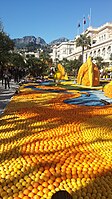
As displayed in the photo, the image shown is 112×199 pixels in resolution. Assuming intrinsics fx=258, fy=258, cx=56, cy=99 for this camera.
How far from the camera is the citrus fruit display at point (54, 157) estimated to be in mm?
4168

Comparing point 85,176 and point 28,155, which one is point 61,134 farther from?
point 85,176

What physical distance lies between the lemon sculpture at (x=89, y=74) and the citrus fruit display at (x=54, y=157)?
18.4 meters

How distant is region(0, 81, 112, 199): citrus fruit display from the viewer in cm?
417

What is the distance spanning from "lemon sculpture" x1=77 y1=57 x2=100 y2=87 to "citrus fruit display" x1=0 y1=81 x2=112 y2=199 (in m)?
18.4

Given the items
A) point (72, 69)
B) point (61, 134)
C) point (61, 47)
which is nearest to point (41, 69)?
point (72, 69)

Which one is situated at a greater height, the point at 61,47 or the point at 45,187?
the point at 61,47

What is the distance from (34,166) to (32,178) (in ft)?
1.62

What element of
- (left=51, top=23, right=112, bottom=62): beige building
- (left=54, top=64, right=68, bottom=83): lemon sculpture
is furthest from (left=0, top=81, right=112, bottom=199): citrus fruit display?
(left=51, top=23, right=112, bottom=62): beige building

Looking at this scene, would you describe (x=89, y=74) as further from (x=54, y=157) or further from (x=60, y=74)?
(x=54, y=157)

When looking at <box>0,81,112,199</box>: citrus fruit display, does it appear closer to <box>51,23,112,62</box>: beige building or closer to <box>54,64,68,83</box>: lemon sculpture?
<box>54,64,68,83</box>: lemon sculpture

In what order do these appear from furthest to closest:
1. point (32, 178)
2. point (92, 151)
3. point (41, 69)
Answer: point (41, 69)
point (92, 151)
point (32, 178)

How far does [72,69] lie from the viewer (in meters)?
76.4

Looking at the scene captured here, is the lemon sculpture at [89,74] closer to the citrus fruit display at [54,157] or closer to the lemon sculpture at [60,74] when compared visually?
the lemon sculpture at [60,74]

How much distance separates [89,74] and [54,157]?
23.0 meters
